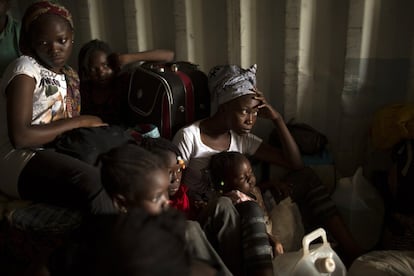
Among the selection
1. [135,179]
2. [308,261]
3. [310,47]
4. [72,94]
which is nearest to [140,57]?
[72,94]

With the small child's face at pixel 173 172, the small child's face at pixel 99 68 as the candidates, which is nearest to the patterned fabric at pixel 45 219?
the small child's face at pixel 173 172

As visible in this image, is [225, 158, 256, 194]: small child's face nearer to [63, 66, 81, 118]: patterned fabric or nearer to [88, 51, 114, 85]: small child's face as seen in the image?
[63, 66, 81, 118]: patterned fabric

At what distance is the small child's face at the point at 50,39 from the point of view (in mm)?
1898

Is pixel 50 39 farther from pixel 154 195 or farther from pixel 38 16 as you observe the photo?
pixel 154 195

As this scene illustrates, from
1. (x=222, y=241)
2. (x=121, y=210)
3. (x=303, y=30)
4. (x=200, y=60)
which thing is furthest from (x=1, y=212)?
(x=303, y=30)

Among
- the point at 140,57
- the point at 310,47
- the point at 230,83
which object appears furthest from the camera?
the point at 140,57

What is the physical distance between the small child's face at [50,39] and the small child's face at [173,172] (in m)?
0.67

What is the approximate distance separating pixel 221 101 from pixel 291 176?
0.53 m

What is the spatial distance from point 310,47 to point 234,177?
2.88ft

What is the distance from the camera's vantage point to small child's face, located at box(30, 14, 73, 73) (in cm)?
190

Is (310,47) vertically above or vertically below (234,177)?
above

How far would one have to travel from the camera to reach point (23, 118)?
1791 millimetres

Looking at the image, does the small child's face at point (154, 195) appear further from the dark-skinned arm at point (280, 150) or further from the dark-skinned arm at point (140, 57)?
the dark-skinned arm at point (140, 57)

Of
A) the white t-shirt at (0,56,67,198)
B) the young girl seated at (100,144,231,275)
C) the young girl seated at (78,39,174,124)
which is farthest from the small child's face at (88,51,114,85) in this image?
the young girl seated at (100,144,231,275)
